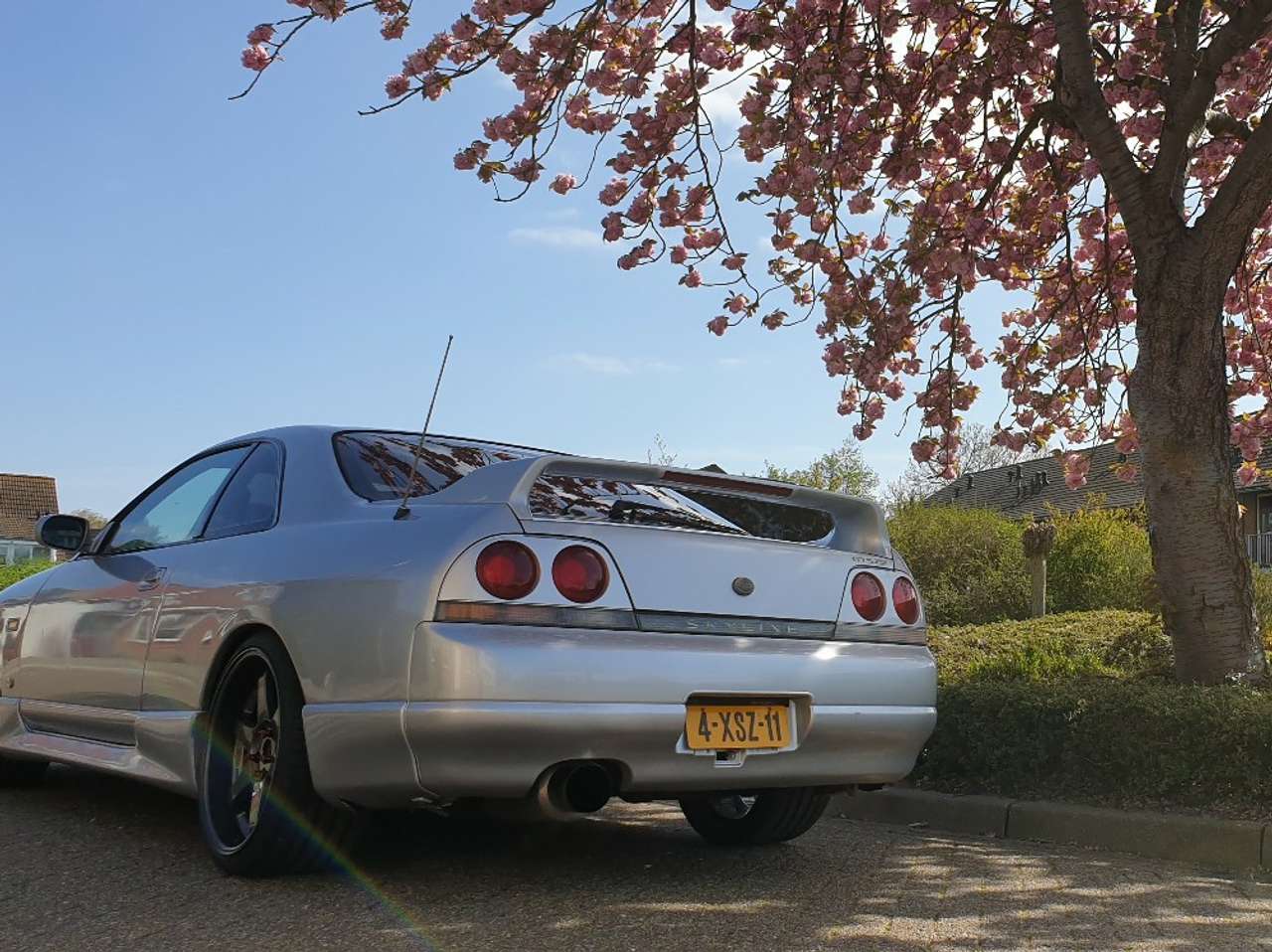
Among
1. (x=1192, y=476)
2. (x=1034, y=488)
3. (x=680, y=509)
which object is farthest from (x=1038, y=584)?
(x=1034, y=488)

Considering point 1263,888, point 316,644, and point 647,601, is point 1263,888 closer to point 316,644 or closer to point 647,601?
point 647,601

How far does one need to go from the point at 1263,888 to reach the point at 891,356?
5.57m

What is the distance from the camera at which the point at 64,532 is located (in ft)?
18.2

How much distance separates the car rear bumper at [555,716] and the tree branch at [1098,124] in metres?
4.58

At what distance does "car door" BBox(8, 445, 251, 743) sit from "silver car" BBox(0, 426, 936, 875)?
1.0 inches

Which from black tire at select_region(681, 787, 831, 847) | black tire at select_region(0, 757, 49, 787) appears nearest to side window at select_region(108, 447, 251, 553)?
black tire at select_region(0, 757, 49, 787)

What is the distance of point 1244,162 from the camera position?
689cm

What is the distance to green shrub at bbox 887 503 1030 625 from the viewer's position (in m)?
14.5

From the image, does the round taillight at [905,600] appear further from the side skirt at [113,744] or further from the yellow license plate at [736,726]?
the side skirt at [113,744]

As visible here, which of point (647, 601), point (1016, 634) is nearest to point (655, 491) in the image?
point (647, 601)

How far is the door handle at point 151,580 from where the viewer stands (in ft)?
14.9

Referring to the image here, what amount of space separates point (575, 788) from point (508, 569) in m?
0.74

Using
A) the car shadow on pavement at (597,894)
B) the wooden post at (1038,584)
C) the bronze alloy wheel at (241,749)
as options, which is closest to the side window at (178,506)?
the bronze alloy wheel at (241,749)

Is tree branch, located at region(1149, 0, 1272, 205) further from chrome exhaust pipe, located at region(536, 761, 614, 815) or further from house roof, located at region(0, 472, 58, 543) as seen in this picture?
house roof, located at region(0, 472, 58, 543)
